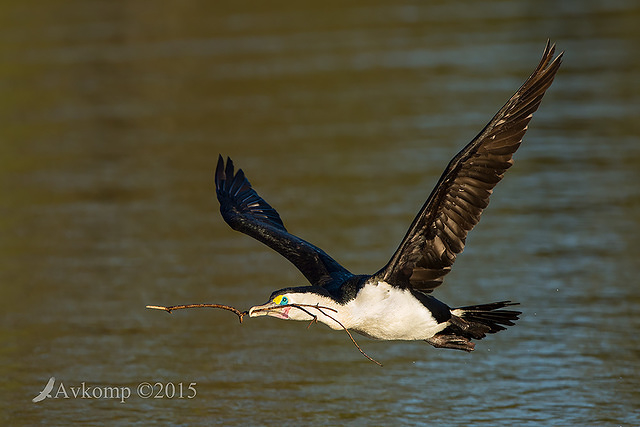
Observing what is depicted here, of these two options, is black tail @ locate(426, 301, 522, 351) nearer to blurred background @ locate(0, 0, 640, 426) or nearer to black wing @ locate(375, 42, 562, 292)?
black wing @ locate(375, 42, 562, 292)

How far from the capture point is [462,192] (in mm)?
7047

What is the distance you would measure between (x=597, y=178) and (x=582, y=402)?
6.07 m

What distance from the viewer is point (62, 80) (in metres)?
21.7

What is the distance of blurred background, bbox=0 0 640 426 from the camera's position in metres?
8.54

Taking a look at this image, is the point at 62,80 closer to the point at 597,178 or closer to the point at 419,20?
the point at 419,20

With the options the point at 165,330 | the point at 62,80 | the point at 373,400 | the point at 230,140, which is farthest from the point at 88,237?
the point at 62,80

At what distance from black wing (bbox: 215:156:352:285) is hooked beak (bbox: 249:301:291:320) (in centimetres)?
96

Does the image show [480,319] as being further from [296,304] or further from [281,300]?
[281,300]

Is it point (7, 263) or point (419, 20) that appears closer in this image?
point (7, 263)

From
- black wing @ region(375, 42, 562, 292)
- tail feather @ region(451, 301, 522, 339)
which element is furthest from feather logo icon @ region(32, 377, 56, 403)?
tail feather @ region(451, 301, 522, 339)

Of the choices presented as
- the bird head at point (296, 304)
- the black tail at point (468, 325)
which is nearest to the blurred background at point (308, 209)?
the black tail at point (468, 325)

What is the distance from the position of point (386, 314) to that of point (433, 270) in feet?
1.63

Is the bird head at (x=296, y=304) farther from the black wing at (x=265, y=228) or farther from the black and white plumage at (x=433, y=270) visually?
the black wing at (x=265, y=228)

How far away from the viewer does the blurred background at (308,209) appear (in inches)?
336
